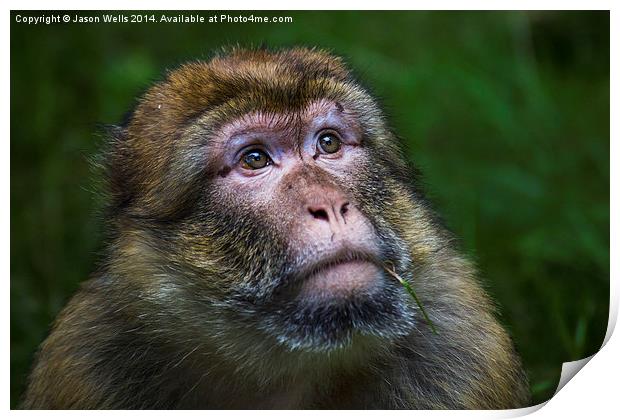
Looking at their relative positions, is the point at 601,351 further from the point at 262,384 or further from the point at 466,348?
the point at 262,384

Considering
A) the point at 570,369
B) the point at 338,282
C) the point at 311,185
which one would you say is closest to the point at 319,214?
the point at 311,185

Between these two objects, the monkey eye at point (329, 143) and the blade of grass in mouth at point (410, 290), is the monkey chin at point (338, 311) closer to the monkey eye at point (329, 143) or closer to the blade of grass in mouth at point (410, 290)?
the blade of grass in mouth at point (410, 290)

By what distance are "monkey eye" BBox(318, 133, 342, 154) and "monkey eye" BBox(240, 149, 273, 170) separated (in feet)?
0.78

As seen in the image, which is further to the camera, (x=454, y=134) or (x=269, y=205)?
(x=454, y=134)

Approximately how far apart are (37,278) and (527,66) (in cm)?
324

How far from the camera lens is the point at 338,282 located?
3838 mm

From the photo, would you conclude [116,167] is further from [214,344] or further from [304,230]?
[304,230]

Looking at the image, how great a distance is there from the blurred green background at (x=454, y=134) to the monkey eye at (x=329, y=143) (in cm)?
62

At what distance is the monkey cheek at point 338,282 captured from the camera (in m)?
3.84

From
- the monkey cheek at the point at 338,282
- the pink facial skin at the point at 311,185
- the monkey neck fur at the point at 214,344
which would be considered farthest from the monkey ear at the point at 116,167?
the monkey cheek at the point at 338,282

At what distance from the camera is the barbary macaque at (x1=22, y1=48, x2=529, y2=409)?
155 inches

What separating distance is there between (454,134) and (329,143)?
9.62ft

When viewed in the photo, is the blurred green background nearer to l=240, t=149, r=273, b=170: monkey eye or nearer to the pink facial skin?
the pink facial skin
